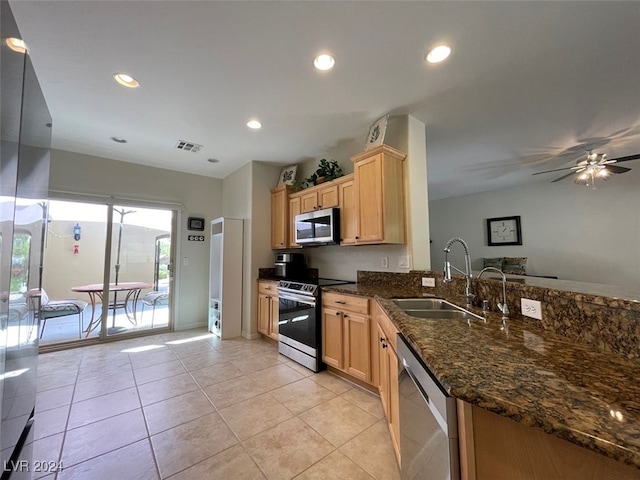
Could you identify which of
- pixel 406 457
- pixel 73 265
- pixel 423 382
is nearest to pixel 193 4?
pixel 423 382

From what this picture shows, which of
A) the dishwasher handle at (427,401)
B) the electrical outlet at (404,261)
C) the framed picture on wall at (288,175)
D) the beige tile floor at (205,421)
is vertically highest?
the framed picture on wall at (288,175)

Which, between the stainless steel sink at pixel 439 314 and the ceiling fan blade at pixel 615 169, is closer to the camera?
the stainless steel sink at pixel 439 314

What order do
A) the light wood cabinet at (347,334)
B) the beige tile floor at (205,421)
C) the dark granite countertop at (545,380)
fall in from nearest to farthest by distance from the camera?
the dark granite countertop at (545,380)
the beige tile floor at (205,421)
the light wood cabinet at (347,334)

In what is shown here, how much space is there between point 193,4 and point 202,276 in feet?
12.8

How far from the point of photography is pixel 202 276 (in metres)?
4.50

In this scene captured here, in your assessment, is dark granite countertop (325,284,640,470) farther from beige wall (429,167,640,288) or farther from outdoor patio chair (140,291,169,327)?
beige wall (429,167,640,288)

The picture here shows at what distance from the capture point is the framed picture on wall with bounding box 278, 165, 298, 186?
3.85m

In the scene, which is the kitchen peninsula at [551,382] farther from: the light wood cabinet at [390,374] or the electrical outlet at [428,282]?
the electrical outlet at [428,282]

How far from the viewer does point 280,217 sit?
12.6 feet

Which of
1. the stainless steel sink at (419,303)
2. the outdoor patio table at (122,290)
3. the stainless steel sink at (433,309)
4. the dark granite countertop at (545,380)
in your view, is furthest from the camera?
the outdoor patio table at (122,290)

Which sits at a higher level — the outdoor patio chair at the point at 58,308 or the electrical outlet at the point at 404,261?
the electrical outlet at the point at 404,261

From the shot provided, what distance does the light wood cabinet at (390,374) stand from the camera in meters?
1.53

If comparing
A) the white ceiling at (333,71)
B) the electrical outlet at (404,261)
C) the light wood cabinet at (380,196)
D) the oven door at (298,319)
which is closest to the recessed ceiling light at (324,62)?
the white ceiling at (333,71)

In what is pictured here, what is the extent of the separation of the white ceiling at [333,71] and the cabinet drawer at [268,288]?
189 centimetres
